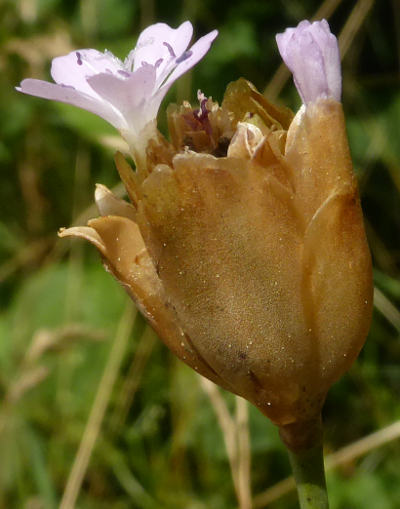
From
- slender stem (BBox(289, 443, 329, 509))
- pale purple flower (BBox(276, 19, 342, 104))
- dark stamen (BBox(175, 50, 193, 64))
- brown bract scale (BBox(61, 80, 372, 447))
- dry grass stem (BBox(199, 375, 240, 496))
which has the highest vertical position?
dark stamen (BBox(175, 50, 193, 64))

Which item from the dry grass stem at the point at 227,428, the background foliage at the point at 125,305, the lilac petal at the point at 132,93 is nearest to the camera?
the lilac petal at the point at 132,93

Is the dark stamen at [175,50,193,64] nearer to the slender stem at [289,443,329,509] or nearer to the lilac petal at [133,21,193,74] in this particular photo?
the lilac petal at [133,21,193,74]

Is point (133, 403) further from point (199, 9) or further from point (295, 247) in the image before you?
point (295, 247)

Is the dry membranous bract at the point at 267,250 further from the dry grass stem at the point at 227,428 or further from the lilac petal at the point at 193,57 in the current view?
the dry grass stem at the point at 227,428

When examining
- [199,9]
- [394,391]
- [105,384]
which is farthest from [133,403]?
[199,9]

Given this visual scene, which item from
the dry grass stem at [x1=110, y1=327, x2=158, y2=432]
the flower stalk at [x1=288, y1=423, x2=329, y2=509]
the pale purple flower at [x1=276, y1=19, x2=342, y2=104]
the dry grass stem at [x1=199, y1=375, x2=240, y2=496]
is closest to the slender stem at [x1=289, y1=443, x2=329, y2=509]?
the flower stalk at [x1=288, y1=423, x2=329, y2=509]

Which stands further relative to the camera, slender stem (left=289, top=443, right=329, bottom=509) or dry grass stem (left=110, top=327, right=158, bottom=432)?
dry grass stem (left=110, top=327, right=158, bottom=432)

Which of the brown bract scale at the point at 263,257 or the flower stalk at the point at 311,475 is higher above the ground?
the brown bract scale at the point at 263,257

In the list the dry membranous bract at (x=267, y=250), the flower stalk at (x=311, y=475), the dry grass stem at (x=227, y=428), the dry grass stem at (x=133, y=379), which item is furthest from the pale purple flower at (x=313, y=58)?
the dry grass stem at (x=133, y=379)
